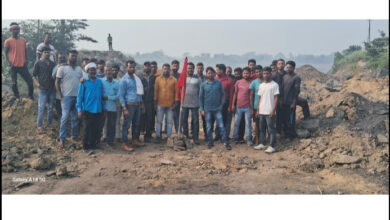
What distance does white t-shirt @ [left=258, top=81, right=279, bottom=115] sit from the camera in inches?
241

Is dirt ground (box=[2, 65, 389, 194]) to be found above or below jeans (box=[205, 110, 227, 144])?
below

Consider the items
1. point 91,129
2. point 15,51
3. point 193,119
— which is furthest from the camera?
point 193,119

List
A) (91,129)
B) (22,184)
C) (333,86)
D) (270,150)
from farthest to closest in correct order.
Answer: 1. (333,86)
2. (270,150)
3. (91,129)
4. (22,184)

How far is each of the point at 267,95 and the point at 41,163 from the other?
14.4 ft

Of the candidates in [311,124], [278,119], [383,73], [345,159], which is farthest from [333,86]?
[345,159]

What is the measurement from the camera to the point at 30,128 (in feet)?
21.6

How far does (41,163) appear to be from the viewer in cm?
530

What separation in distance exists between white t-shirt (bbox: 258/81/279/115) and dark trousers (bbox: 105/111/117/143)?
3.07 m

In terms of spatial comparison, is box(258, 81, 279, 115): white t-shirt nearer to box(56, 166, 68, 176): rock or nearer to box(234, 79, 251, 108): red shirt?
box(234, 79, 251, 108): red shirt

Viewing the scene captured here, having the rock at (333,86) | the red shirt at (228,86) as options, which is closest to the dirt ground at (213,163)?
the red shirt at (228,86)

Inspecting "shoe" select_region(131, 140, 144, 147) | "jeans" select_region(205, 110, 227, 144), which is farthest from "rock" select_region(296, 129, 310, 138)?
"shoe" select_region(131, 140, 144, 147)

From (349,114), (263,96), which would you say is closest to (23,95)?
(263,96)

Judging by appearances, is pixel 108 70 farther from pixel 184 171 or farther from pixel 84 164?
pixel 184 171

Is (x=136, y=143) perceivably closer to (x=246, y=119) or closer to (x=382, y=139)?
(x=246, y=119)
